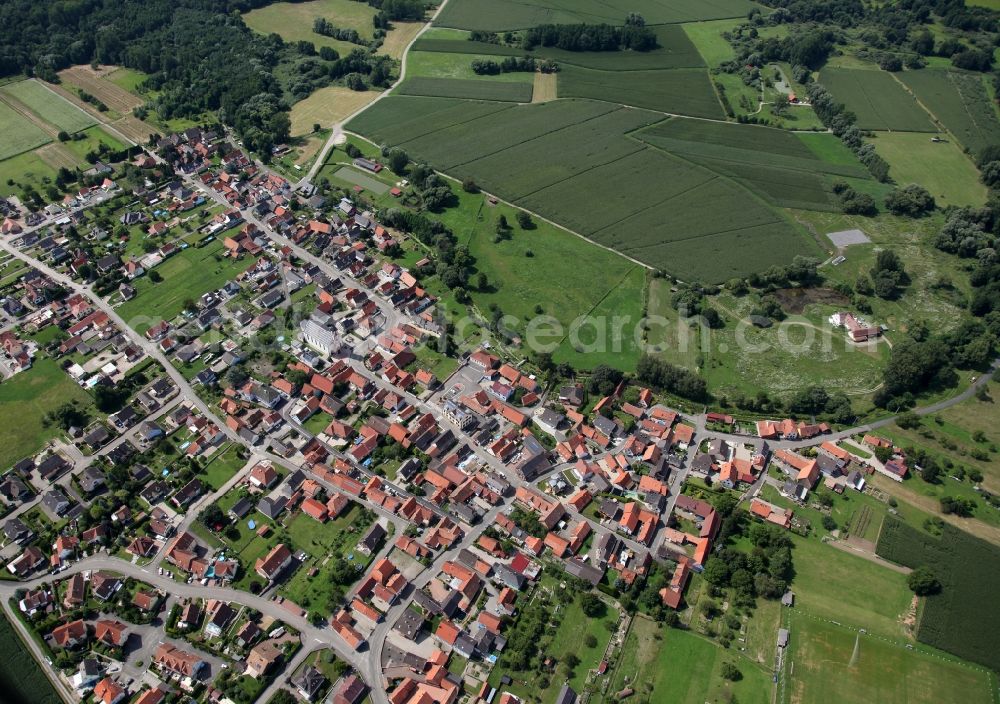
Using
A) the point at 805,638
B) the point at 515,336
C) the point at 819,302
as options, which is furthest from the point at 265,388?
the point at 819,302

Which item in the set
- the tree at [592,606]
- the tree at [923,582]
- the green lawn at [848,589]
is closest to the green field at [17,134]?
the tree at [592,606]

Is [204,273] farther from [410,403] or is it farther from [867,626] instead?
[867,626]

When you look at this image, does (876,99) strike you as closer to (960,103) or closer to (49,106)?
(960,103)

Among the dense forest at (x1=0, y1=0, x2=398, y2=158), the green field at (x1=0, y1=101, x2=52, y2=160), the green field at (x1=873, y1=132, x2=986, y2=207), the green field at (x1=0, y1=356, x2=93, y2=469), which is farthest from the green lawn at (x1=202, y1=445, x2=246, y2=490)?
the green field at (x1=873, y1=132, x2=986, y2=207)

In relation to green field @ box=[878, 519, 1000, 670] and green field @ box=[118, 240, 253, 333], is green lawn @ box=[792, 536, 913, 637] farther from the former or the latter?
green field @ box=[118, 240, 253, 333]

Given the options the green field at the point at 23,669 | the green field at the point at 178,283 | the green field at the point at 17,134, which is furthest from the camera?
the green field at the point at 17,134

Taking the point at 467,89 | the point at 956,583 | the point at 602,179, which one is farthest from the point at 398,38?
the point at 956,583

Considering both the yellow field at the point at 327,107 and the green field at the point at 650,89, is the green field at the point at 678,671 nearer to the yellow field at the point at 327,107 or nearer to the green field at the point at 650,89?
the yellow field at the point at 327,107
